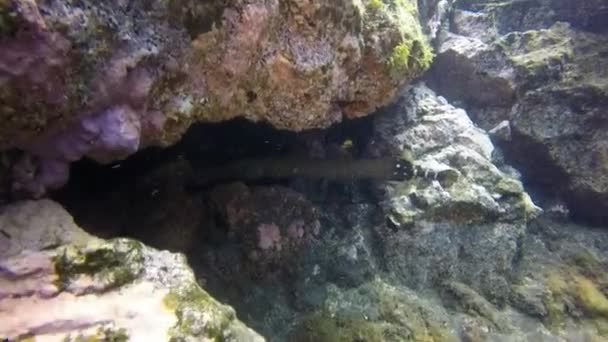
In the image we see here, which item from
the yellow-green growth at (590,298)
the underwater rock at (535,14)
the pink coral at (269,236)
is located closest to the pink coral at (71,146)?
the pink coral at (269,236)

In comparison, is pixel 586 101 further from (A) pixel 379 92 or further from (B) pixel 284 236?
(B) pixel 284 236

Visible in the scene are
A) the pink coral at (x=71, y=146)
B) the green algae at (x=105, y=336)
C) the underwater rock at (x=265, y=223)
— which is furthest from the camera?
the underwater rock at (x=265, y=223)

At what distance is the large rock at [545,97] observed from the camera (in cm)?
586

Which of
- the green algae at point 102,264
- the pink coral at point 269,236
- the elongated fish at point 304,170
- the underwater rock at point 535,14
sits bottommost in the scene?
the pink coral at point 269,236

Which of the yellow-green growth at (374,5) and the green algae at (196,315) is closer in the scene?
the green algae at (196,315)

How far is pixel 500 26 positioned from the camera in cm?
794

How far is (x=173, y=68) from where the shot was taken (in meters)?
2.86

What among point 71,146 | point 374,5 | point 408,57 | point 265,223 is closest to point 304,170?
point 265,223

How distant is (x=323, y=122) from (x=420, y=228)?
1827mm

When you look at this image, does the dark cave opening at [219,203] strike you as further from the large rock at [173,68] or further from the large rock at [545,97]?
the large rock at [545,97]

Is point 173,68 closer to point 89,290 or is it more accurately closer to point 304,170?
point 89,290

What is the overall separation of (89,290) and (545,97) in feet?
19.6

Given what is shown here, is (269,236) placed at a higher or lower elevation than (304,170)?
lower

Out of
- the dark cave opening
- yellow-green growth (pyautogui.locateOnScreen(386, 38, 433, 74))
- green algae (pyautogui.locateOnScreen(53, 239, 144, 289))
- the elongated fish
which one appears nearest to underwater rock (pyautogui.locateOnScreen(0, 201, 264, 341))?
green algae (pyautogui.locateOnScreen(53, 239, 144, 289))
